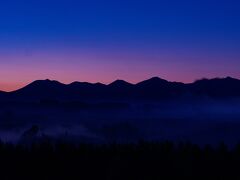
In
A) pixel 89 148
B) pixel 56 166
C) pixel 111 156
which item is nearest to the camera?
pixel 56 166

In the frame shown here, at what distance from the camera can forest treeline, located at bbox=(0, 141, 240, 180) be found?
6203 centimetres

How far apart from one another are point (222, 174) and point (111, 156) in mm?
17788

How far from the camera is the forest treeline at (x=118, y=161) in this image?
62031 millimetres

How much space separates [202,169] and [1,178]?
2235cm

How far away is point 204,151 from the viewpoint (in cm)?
7500

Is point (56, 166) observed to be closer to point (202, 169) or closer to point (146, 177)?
point (146, 177)

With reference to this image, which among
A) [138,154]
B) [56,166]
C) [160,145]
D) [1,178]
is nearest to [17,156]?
[56,166]

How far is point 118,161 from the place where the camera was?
69.6 m

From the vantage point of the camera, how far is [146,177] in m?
62.7

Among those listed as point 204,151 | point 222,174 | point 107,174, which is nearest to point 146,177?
point 107,174

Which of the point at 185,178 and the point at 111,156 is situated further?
the point at 111,156

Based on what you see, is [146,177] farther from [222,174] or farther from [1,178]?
[1,178]

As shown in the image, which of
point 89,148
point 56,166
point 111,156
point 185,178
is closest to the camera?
point 185,178

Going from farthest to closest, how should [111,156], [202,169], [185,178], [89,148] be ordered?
[89,148] → [111,156] → [202,169] → [185,178]
